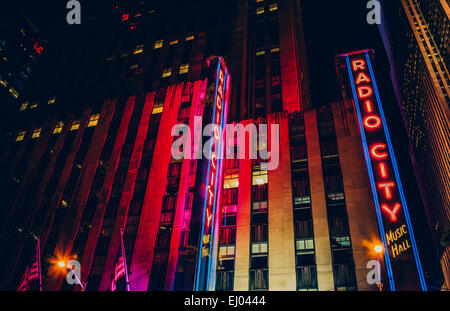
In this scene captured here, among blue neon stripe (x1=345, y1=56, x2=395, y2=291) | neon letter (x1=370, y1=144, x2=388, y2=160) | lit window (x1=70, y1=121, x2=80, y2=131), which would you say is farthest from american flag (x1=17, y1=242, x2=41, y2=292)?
lit window (x1=70, y1=121, x2=80, y2=131)

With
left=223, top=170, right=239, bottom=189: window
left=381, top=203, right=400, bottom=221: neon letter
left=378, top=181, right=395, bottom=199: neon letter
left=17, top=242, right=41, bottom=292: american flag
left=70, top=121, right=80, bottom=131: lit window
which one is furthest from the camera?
left=70, top=121, right=80, bottom=131: lit window

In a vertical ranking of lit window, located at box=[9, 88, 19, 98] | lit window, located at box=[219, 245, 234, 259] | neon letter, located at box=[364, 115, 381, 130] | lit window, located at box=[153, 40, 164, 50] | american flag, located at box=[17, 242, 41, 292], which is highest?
lit window, located at box=[9, 88, 19, 98]

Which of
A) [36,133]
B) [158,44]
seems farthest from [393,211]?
[158,44]

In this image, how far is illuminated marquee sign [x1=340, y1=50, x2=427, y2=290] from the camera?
52.3 feet

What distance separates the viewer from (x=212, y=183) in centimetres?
2045

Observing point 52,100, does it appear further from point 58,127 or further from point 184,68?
point 184,68

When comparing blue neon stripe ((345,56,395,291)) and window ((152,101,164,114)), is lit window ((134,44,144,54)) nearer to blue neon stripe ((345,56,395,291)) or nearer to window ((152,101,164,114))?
window ((152,101,164,114))

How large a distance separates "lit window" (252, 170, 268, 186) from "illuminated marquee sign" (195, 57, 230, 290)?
32.1 ft

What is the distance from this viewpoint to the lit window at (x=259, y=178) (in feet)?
104

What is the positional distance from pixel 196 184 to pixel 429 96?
75.4 meters

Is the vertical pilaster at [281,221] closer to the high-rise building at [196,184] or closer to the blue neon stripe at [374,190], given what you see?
the high-rise building at [196,184]

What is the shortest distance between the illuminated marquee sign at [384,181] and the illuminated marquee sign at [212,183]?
9.11m

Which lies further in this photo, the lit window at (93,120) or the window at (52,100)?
A: the window at (52,100)

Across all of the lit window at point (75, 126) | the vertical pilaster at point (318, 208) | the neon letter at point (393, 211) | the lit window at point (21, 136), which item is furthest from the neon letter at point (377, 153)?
the lit window at point (21, 136)
